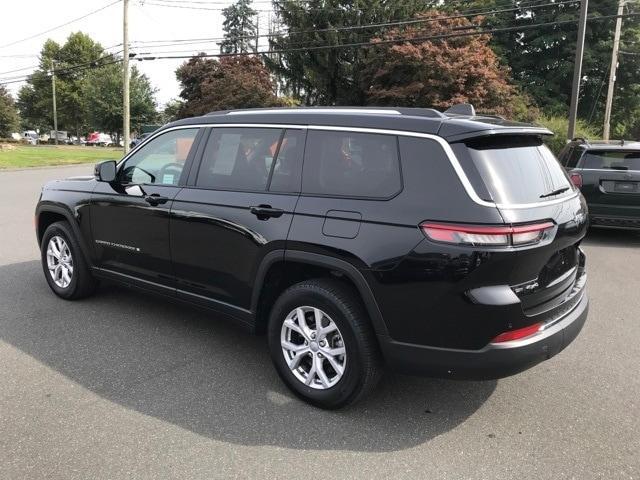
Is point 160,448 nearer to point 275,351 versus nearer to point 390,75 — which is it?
point 275,351

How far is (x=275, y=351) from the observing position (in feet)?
11.6

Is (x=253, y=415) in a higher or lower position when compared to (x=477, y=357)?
lower

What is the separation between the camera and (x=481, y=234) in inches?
109

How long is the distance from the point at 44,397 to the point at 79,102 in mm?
77318

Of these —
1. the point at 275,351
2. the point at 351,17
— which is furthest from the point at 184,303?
the point at 351,17

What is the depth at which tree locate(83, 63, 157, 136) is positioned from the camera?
55.0m

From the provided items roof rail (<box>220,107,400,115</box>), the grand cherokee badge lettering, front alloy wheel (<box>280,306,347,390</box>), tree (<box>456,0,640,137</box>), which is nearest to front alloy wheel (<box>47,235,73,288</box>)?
the grand cherokee badge lettering

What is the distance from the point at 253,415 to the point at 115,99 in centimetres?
5780

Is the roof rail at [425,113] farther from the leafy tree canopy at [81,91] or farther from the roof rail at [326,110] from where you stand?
the leafy tree canopy at [81,91]

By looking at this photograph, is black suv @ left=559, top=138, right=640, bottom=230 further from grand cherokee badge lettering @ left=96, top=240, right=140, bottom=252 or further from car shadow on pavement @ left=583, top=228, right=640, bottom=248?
grand cherokee badge lettering @ left=96, top=240, right=140, bottom=252

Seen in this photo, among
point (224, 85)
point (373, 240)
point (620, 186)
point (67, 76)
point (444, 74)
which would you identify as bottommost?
point (373, 240)

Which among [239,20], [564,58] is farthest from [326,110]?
[239,20]

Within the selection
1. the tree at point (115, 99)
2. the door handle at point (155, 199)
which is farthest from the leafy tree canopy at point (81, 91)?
the door handle at point (155, 199)

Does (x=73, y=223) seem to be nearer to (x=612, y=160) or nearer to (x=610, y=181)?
(x=610, y=181)
